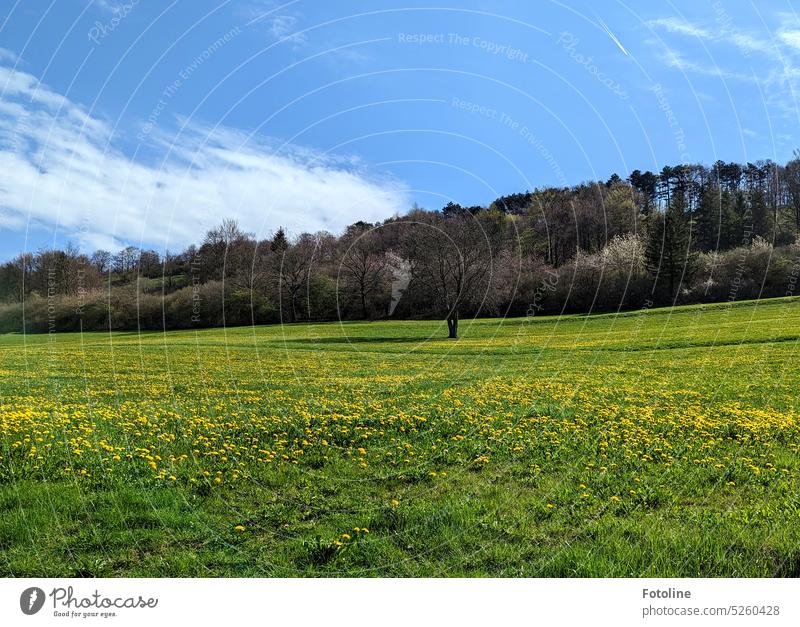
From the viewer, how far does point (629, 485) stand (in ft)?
24.0

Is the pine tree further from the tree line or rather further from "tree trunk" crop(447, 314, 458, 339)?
"tree trunk" crop(447, 314, 458, 339)

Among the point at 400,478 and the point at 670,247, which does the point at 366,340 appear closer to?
the point at 670,247

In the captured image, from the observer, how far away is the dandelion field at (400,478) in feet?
17.5

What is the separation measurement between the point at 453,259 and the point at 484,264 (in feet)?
7.66

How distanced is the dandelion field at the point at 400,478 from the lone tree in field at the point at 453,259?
A: 17059mm

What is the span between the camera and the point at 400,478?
7.62 m

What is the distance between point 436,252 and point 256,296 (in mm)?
14793

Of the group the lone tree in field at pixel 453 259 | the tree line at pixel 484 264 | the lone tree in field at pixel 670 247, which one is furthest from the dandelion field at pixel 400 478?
the lone tree in field at pixel 670 247

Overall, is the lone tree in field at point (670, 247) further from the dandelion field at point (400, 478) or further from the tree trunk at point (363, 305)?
the dandelion field at point (400, 478)
